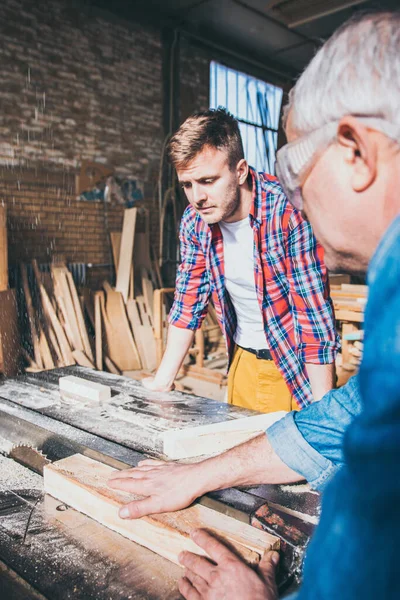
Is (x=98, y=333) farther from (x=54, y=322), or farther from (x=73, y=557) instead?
(x=73, y=557)

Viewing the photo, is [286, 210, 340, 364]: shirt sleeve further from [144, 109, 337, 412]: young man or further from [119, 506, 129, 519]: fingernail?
[119, 506, 129, 519]: fingernail

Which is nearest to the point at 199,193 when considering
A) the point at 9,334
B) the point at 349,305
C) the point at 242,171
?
the point at 242,171

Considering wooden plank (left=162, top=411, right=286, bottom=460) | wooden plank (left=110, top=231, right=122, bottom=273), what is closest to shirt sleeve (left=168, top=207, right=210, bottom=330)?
wooden plank (left=162, top=411, right=286, bottom=460)

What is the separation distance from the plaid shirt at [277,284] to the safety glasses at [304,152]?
133 centimetres

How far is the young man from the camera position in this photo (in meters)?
2.24

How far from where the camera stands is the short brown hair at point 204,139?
222cm

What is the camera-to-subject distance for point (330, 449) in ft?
4.29

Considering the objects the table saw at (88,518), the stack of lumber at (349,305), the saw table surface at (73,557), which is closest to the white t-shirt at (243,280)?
the table saw at (88,518)

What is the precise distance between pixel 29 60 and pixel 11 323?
3522 mm

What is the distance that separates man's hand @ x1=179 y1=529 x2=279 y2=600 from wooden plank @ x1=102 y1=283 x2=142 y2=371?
5.49 m

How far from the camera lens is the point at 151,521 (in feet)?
3.88

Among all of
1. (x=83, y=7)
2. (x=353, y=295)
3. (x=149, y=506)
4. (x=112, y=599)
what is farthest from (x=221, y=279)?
(x=83, y=7)

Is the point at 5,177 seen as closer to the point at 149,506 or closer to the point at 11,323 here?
the point at 11,323

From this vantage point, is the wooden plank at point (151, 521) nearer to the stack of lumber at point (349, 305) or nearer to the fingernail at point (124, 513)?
the fingernail at point (124, 513)
